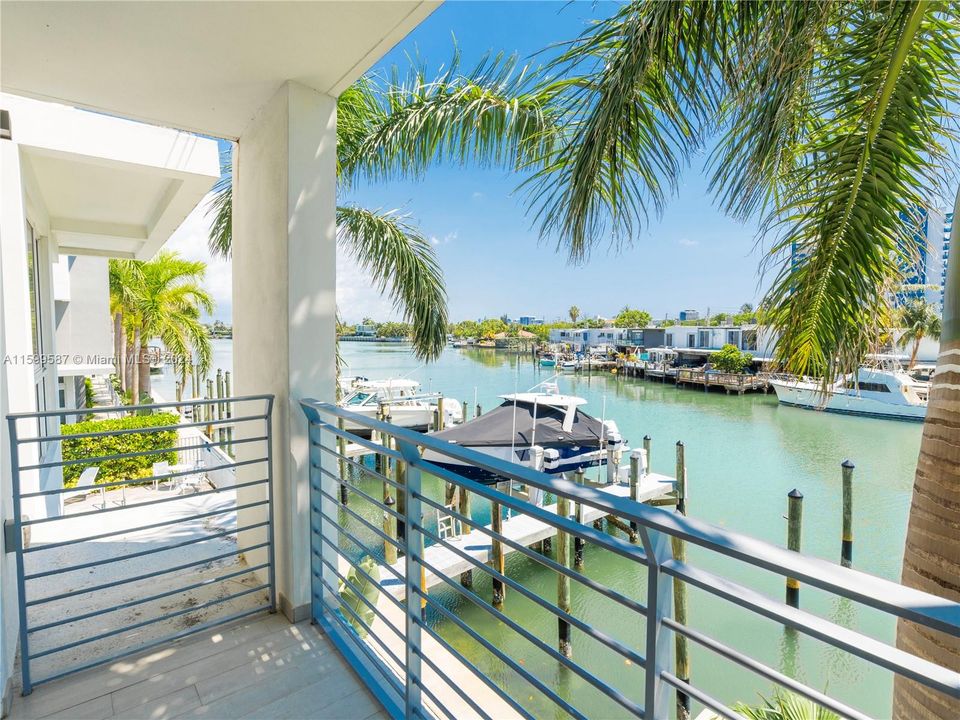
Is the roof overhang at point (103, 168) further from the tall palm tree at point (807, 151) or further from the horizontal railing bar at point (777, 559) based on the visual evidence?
the horizontal railing bar at point (777, 559)

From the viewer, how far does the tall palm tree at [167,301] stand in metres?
12.8

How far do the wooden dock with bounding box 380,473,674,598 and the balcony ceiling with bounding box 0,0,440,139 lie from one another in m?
4.57

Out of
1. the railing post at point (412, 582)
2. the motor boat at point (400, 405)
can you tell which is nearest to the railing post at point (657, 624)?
the railing post at point (412, 582)

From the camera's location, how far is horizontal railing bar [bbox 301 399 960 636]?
59 centimetres

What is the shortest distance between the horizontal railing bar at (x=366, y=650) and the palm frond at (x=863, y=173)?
241cm

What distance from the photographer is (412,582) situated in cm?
159

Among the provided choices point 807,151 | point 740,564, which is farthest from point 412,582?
point 740,564

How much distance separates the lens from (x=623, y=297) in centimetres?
3219

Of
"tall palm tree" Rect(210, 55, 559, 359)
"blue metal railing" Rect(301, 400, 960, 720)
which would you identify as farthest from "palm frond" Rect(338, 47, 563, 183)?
"blue metal railing" Rect(301, 400, 960, 720)

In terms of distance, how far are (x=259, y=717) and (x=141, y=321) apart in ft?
49.1

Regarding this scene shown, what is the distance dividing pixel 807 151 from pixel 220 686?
347 cm

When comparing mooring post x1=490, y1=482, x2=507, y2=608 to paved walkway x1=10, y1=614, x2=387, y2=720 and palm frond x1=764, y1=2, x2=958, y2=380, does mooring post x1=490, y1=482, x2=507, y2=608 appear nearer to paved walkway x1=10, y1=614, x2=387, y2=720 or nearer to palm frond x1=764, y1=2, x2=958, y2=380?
paved walkway x1=10, y1=614, x2=387, y2=720

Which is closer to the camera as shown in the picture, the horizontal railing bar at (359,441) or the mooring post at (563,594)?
the horizontal railing bar at (359,441)

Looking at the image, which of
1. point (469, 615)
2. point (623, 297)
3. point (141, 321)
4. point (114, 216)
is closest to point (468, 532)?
point (469, 615)
